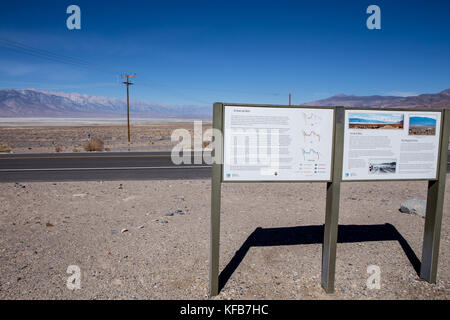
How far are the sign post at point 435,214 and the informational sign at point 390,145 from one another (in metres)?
0.07

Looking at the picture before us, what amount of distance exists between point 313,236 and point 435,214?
1906 mm

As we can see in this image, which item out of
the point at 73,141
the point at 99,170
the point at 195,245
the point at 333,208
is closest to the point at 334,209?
the point at 333,208

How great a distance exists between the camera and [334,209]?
3484 millimetres

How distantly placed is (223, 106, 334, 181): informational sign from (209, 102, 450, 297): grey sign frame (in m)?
0.07

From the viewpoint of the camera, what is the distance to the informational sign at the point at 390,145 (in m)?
3.45

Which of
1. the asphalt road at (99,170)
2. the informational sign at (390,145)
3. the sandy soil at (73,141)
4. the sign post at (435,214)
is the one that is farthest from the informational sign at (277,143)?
the sandy soil at (73,141)

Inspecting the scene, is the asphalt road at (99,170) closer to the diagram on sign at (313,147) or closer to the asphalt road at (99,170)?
the asphalt road at (99,170)

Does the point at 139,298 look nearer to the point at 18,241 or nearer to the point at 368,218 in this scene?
the point at 18,241

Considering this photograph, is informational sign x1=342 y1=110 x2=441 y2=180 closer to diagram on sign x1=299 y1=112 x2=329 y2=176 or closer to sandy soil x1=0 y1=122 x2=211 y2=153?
diagram on sign x1=299 y1=112 x2=329 y2=176

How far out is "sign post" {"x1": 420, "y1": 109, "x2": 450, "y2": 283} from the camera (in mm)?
3631

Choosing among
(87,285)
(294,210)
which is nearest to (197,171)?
(294,210)

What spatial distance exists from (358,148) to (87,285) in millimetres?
3385

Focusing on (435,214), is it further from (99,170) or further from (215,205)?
(99,170)

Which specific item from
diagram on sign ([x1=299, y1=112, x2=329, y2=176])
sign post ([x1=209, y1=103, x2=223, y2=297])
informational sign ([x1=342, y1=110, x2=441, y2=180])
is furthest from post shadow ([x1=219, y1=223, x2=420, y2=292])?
diagram on sign ([x1=299, y1=112, x2=329, y2=176])
